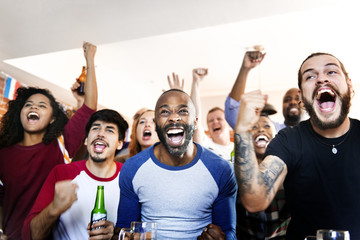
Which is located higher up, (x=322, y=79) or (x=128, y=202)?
(x=322, y=79)

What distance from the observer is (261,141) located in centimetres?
212

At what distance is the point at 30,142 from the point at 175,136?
1.23 m

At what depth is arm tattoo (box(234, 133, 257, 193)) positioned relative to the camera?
1.27m

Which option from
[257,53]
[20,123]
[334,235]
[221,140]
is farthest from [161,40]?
[334,235]

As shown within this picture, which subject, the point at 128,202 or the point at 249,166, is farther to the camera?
the point at 128,202

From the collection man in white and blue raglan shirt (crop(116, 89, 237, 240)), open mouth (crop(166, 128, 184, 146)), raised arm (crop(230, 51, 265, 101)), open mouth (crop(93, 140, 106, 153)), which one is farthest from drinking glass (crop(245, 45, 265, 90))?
open mouth (crop(93, 140, 106, 153))

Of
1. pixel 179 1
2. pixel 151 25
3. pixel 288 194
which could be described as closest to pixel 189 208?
pixel 288 194

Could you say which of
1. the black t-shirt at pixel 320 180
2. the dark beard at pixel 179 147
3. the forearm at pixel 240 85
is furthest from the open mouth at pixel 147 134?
the black t-shirt at pixel 320 180

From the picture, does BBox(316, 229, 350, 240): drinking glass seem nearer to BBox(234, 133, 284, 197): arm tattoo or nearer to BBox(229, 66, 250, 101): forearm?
BBox(234, 133, 284, 197): arm tattoo

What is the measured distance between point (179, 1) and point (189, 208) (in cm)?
194

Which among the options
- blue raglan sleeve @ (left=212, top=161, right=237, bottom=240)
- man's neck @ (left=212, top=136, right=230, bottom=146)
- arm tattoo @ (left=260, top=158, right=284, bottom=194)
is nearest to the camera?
arm tattoo @ (left=260, top=158, right=284, bottom=194)

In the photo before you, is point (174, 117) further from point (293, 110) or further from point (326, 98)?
point (293, 110)

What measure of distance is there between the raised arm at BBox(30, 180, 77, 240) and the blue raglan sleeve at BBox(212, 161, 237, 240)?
69 centimetres

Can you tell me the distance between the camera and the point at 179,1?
9.27 ft
